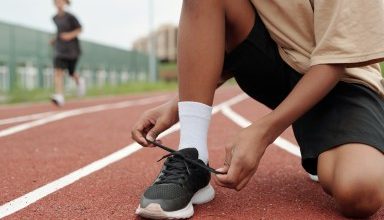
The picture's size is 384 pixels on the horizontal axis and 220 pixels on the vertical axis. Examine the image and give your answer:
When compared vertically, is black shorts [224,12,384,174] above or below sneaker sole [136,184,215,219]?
above

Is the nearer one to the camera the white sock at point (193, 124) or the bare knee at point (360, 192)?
the bare knee at point (360, 192)

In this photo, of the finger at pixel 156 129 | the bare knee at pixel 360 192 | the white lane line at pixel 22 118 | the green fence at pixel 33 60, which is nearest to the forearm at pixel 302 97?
the bare knee at pixel 360 192

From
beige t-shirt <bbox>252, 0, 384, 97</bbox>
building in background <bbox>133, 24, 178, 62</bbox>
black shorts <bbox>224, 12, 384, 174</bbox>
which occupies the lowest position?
building in background <bbox>133, 24, 178, 62</bbox>

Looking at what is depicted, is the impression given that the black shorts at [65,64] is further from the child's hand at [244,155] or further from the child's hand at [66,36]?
the child's hand at [244,155]

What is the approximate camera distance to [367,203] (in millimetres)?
2293

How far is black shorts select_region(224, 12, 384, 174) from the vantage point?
2457 millimetres

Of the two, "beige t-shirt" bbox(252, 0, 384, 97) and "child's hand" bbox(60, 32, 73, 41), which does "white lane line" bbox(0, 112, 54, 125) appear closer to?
"child's hand" bbox(60, 32, 73, 41)

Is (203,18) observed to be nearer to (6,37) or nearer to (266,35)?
(266,35)

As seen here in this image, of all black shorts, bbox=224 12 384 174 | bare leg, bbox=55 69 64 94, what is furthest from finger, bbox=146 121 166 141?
bare leg, bbox=55 69 64 94

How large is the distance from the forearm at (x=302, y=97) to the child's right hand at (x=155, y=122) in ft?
2.16

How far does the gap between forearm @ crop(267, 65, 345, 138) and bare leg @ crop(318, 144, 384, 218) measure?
0.30 metres

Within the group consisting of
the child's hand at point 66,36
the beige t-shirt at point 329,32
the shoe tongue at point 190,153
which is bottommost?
the child's hand at point 66,36

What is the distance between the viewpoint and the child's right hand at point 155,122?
2.71 metres

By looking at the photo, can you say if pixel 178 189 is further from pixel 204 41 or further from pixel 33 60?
pixel 33 60
